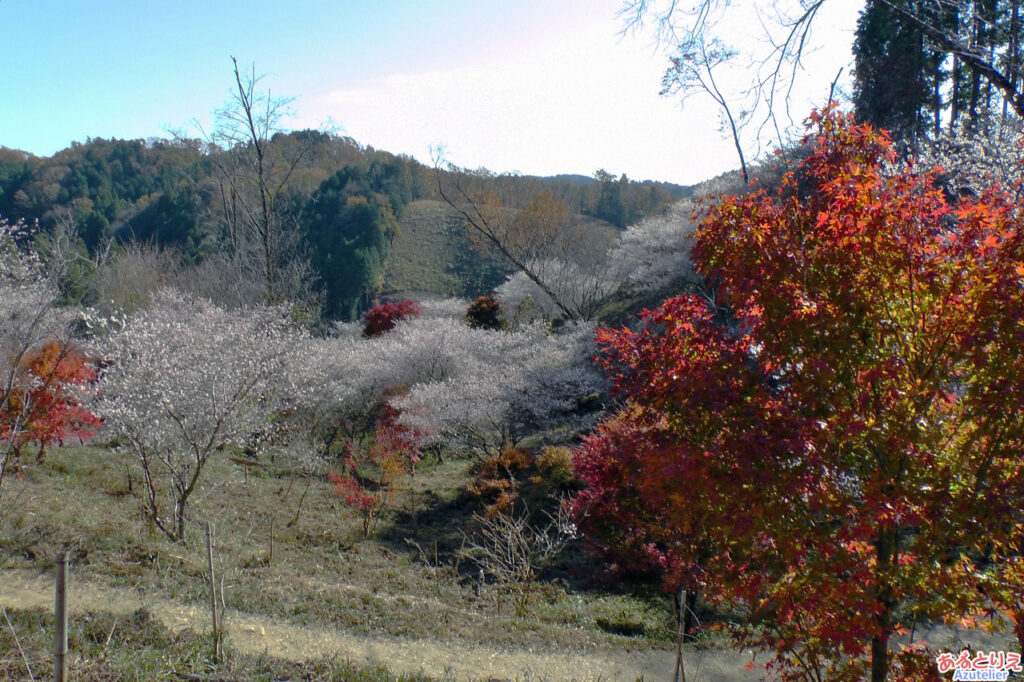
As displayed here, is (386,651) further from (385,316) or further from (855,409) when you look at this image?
(385,316)

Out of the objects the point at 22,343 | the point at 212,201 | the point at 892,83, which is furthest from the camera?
the point at 212,201

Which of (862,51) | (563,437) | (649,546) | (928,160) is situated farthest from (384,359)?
(862,51)

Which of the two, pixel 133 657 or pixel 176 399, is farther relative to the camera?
pixel 176 399

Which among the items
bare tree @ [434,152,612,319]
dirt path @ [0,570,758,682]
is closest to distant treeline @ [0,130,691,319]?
bare tree @ [434,152,612,319]

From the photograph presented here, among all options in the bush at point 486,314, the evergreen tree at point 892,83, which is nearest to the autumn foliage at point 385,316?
the bush at point 486,314

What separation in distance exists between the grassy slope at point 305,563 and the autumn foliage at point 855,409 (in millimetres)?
4001

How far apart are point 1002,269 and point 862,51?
24076 mm

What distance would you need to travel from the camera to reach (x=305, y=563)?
911 cm

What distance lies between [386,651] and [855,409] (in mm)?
4636

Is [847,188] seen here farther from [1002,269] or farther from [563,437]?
[563,437]

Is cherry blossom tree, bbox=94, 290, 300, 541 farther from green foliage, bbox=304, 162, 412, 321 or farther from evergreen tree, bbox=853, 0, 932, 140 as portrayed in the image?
green foliage, bbox=304, 162, 412, 321

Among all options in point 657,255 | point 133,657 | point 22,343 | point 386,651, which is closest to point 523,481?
point 386,651

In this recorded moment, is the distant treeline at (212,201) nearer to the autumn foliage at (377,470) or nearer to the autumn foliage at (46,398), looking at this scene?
the autumn foliage at (377,470)

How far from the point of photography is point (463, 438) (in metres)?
15.6
